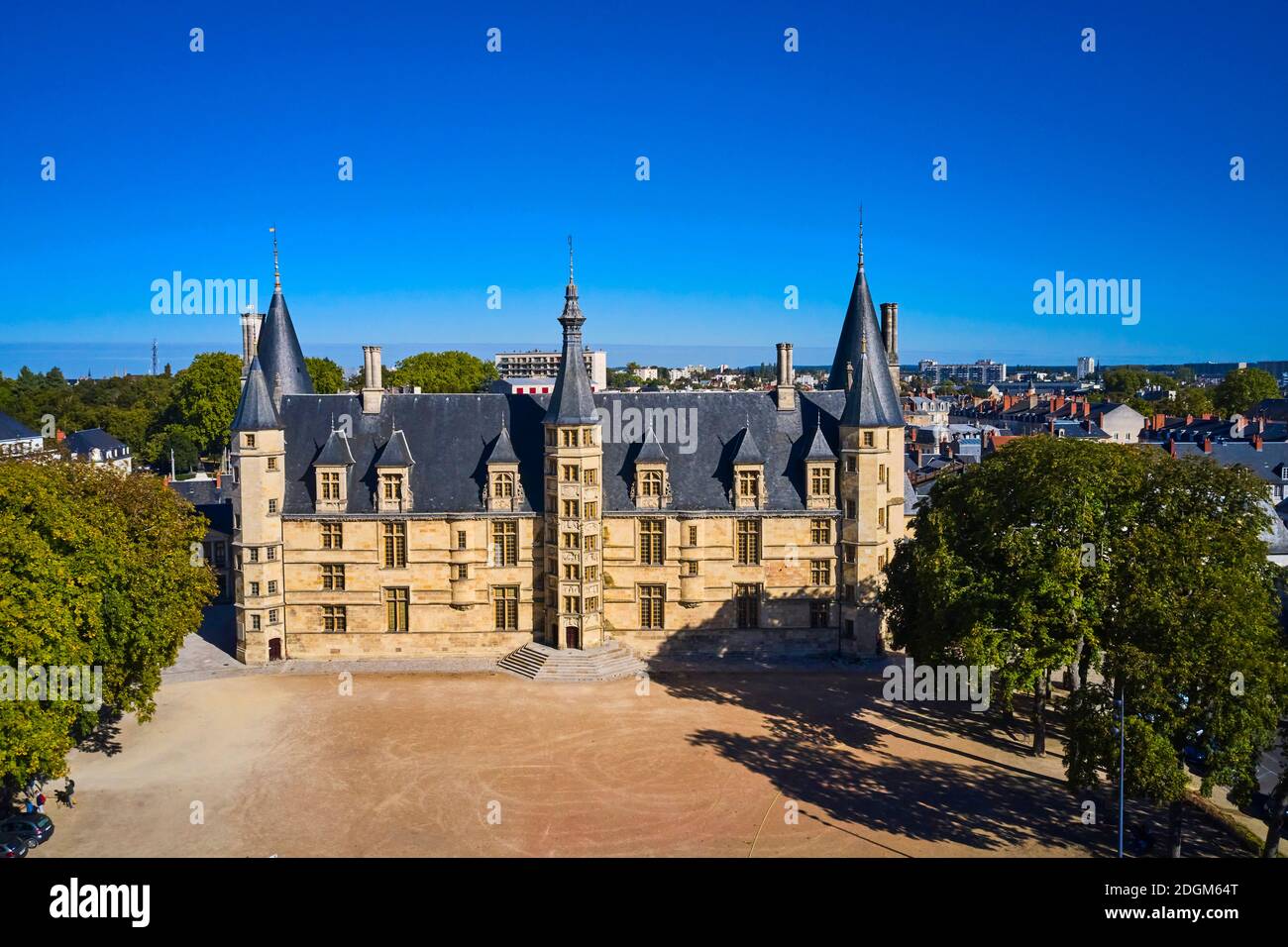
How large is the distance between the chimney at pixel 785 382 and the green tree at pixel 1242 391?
122 metres

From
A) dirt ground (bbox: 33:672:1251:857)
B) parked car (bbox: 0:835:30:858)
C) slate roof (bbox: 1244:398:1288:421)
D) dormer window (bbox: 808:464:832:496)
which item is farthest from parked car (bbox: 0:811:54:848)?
slate roof (bbox: 1244:398:1288:421)

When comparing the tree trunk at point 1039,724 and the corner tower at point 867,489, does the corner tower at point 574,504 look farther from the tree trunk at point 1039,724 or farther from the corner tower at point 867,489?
the tree trunk at point 1039,724

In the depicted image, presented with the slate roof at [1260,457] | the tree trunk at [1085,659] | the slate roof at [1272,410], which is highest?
the slate roof at [1272,410]

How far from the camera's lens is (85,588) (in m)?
33.8

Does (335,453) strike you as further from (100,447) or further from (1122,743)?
(100,447)

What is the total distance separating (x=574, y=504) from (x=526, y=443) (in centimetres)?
546

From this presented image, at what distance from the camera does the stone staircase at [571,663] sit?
47.9 metres

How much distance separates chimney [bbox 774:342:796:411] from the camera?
5397cm

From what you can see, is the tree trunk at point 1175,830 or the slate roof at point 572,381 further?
the slate roof at point 572,381

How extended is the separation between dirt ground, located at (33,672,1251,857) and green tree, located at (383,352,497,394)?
80455mm

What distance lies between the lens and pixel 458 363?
428 ft

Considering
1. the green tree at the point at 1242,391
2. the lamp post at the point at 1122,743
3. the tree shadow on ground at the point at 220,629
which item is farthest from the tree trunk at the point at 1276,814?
the green tree at the point at 1242,391

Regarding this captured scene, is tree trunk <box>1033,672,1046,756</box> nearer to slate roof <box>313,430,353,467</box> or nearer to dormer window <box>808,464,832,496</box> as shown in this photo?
dormer window <box>808,464,832,496</box>

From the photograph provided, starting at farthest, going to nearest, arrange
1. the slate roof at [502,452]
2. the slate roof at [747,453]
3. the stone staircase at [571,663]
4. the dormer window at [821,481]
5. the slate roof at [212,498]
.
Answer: the slate roof at [212,498]
the dormer window at [821,481]
the slate roof at [747,453]
the slate roof at [502,452]
the stone staircase at [571,663]
